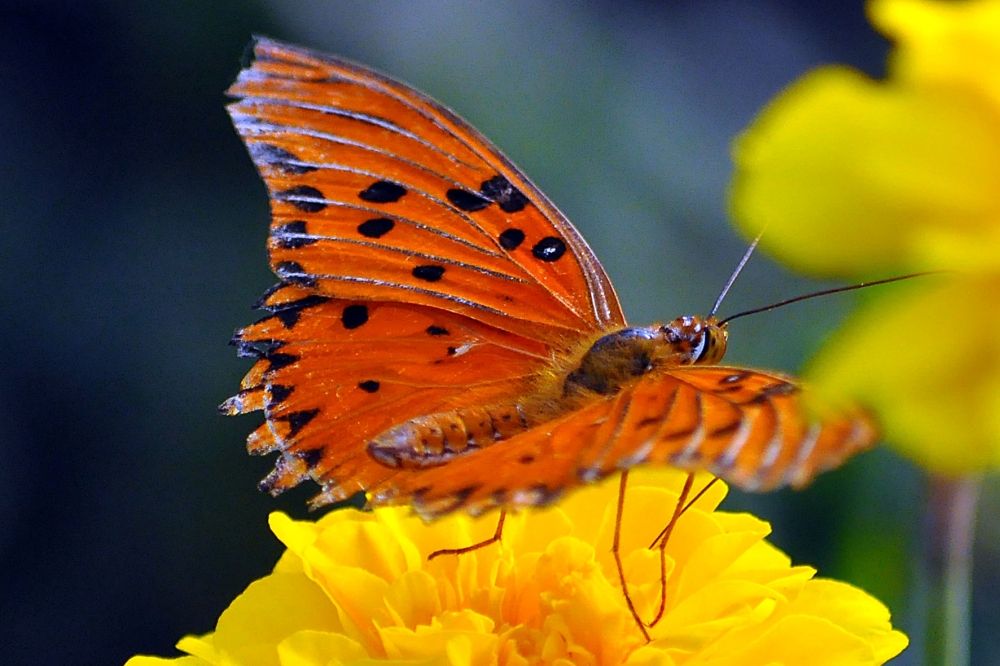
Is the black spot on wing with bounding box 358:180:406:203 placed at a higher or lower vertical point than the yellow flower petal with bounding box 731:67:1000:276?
higher

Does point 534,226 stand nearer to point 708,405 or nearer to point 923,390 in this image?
point 708,405

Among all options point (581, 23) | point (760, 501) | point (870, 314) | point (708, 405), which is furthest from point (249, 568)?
point (870, 314)

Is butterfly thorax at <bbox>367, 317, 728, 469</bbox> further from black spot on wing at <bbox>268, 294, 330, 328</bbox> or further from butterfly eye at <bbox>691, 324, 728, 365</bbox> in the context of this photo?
black spot on wing at <bbox>268, 294, 330, 328</bbox>

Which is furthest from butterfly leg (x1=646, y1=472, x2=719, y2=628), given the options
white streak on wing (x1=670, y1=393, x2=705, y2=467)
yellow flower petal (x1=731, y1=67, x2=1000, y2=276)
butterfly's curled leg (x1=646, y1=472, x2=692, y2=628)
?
yellow flower petal (x1=731, y1=67, x2=1000, y2=276)

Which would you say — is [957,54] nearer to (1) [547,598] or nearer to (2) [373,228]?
(1) [547,598]

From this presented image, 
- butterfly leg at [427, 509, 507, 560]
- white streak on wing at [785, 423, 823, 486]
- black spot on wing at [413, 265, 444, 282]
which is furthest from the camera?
black spot on wing at [413, 265, 444, 282]

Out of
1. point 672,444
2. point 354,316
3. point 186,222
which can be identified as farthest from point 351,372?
point 186,222
